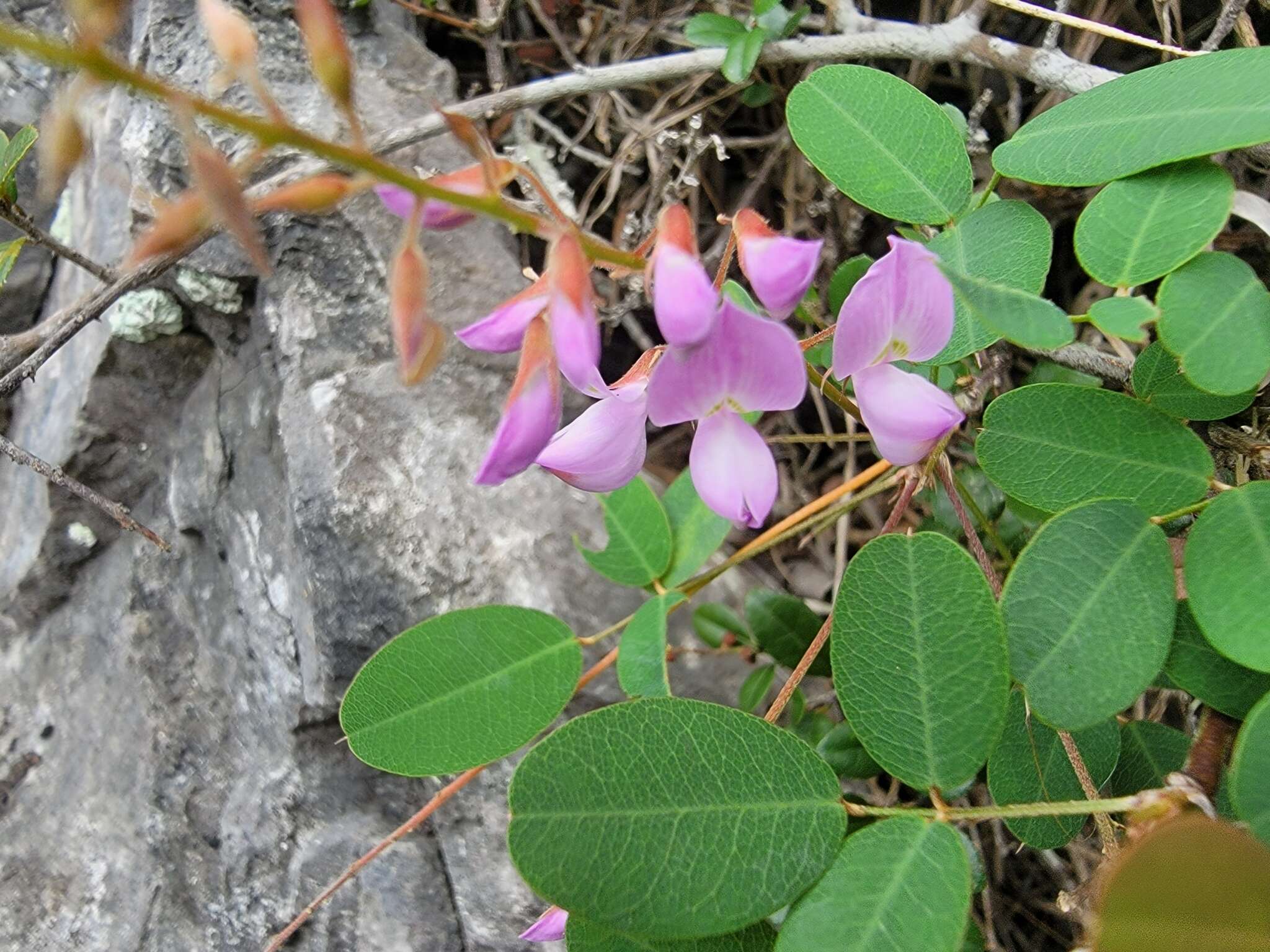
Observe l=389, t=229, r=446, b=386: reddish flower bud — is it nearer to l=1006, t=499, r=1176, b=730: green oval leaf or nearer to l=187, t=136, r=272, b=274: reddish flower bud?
l=187, t=136, r=272, b=274: reddish flower bud

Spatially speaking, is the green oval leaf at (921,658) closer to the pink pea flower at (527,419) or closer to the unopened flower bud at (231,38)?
the pink pea flower at (527,419)

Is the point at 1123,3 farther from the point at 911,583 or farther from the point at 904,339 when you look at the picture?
the point at 911,583

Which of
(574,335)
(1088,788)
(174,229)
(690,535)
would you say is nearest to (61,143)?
(174,229)

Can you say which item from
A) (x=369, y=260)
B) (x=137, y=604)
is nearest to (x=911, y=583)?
(x=369, y=260)

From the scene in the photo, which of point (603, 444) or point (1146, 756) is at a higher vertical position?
point (603, 444)

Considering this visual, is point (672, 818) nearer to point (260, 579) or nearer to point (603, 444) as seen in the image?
point (603, 444)

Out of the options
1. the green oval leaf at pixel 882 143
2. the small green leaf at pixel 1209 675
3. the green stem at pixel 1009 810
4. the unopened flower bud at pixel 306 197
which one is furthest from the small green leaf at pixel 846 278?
the unopened flower bud at pixel 306 197
